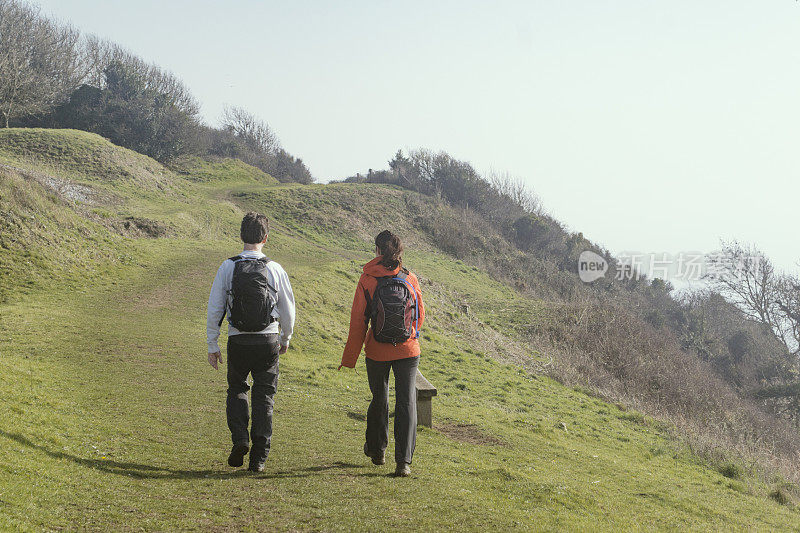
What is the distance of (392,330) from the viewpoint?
5.37 m

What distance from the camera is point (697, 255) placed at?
45.9m

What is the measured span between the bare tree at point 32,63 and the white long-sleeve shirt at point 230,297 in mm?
44383

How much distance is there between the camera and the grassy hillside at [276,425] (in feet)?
15.2

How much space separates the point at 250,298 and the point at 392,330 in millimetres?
1279

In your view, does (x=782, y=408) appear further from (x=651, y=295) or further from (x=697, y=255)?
(x=651, y=295)

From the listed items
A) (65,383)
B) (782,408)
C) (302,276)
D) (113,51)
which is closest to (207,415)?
(65,383)

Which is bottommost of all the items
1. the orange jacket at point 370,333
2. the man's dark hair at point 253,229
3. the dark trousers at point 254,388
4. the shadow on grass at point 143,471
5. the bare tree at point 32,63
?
the shadow on grass at point 143,471

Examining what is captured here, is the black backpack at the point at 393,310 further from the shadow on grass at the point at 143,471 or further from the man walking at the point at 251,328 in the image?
the shadow on grass at the point at 143,471

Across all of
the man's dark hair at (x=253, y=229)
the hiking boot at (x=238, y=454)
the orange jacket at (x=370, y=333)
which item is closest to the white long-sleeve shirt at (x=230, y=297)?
the man's dark hair at (x=253, y=229)

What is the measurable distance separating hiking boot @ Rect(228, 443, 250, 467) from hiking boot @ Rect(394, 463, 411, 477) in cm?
138

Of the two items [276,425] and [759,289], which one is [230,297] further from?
[759,289]

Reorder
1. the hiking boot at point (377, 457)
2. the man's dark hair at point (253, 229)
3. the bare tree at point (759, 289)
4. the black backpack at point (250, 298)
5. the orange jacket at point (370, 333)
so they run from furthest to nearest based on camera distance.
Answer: the bare tree at point (759, 289) → the hiking boot at point (377, 457) → the orange jacket at point (370, 333) → the man's dark hair at point (253, 229) → the black backpack at point (250, 298)

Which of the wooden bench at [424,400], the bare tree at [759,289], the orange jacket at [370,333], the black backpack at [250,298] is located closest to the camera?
the black backpack at [250,298]

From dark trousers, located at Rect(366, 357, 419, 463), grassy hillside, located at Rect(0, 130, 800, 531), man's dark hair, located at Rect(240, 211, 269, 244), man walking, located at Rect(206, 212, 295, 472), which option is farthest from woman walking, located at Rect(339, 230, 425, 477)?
man's dark hair, located at Rect(240, 211, 269, 244)
